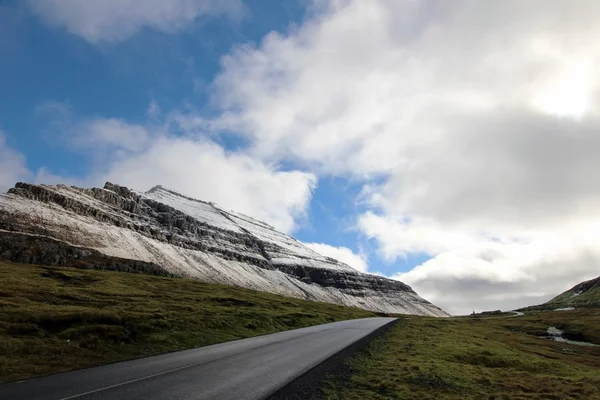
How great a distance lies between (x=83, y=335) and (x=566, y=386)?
Answer: 35076mm

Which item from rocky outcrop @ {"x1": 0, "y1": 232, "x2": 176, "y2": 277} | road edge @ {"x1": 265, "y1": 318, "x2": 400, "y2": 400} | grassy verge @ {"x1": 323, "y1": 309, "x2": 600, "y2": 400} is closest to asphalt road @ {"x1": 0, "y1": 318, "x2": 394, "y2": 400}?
road edge @ {"x1": 265, "y1": 318, "x2": 400, "y2": 400}

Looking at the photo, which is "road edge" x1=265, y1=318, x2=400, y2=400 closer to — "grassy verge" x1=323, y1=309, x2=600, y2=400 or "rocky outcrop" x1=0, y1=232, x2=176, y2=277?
"grassy verge" x1=323, y1=309, x2=600, y2=400

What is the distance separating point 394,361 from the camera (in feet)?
91.1

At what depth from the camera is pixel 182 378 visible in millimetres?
18109

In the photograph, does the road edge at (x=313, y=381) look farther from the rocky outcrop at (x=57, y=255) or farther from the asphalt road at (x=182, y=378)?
the rocky outcrop at (x=57, y=255)

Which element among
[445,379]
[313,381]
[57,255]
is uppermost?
[57,255]

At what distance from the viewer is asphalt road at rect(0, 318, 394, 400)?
→ 1533 cm

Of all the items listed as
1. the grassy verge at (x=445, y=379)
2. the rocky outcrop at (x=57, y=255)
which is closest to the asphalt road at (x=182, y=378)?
the grassy verge at (x=445, y=379)

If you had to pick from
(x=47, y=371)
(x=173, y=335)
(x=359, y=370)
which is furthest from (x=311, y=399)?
(x=173, y=335)

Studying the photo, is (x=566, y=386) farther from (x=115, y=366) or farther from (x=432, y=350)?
(x=115, y=366)

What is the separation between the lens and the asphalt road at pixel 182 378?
15.3 meters

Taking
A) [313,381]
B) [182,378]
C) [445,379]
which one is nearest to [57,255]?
[182,378]

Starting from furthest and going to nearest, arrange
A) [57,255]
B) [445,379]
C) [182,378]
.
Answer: [57,255] < [445,379] < [182,378]

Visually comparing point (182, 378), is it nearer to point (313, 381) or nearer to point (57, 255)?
point (313, 381)
